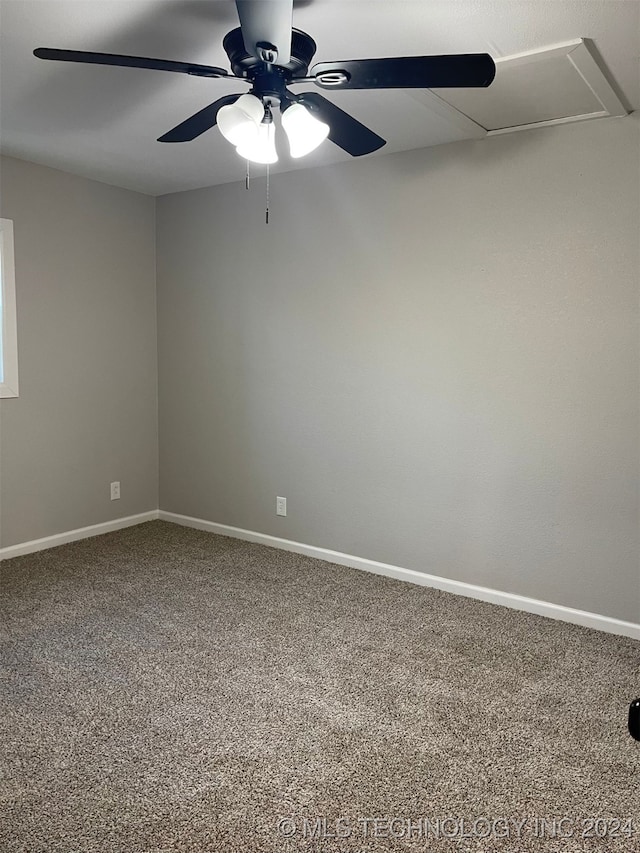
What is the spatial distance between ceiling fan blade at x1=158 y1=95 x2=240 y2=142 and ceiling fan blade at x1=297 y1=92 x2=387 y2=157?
22 cm

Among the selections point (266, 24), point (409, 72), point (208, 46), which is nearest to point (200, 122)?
point (208, 46)

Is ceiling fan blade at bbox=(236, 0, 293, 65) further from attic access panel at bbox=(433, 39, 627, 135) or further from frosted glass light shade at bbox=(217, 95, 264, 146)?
attic access panel at bbox=(433, 39, 627, 135)

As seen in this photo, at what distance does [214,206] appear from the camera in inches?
168

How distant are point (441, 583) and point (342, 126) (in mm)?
2308

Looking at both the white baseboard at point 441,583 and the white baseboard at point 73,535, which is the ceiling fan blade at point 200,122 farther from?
the white baseboard at point 73,535

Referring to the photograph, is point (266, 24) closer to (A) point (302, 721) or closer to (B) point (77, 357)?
(A) point (302, 721)

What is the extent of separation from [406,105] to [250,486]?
240 centimetres

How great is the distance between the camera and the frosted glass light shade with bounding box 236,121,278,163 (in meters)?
1.99

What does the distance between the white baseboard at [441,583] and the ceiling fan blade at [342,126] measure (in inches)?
85.2

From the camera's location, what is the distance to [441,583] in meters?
3.50

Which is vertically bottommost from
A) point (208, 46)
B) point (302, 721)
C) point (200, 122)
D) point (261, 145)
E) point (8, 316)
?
point (302, 721)

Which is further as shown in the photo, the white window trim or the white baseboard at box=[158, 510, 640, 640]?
the white window trim

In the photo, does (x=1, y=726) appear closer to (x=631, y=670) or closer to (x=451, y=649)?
(x=451, y=649)

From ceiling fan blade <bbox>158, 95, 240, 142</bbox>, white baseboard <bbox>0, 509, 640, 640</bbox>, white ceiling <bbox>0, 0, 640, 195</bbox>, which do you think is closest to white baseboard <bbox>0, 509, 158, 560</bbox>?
white baseboard <bbox>0, 509, 640, 640</bbox>
